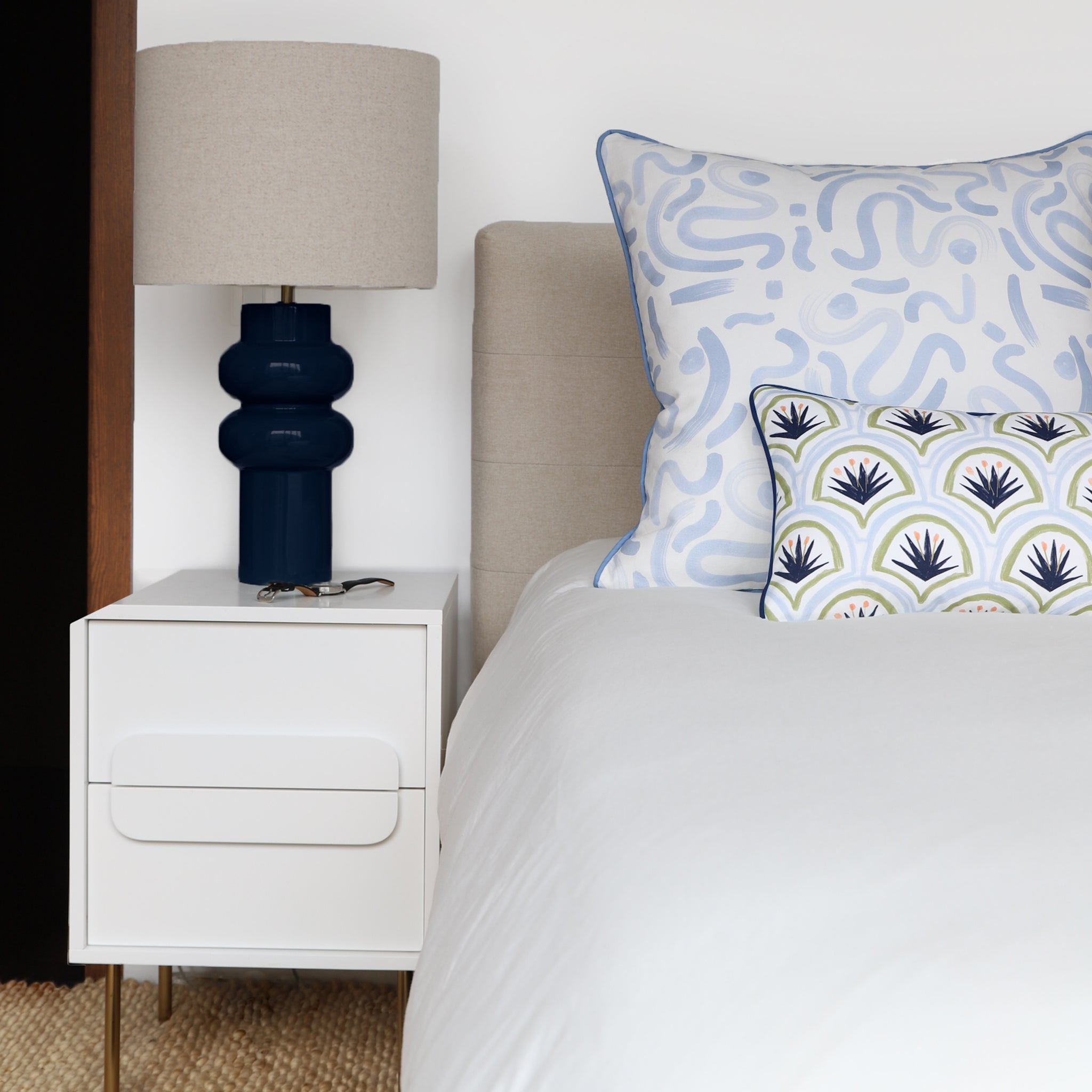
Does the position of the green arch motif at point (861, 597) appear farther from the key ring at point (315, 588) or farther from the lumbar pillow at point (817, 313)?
the key ring at point (315, 588)

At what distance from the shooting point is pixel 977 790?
537mm

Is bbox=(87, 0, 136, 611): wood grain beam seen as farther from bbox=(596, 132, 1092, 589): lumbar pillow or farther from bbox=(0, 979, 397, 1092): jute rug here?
bbox=(596, 132, 1092, 589): lumbar pillow

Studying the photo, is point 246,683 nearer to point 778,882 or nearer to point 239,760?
point 239,760

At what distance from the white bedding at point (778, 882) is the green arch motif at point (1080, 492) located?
25 cm

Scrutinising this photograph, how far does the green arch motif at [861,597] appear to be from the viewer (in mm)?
1027

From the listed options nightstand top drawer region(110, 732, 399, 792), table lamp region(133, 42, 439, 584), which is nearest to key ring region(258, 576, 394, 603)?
nightstand top drawer region(110, 732, 399, 792)

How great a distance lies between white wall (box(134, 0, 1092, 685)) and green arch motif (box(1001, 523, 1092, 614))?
0.95 metres

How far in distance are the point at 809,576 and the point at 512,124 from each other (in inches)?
41.3

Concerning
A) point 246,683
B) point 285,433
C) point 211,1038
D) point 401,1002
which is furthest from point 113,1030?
point 285,433

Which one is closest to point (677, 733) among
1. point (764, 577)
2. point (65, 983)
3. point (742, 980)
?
point (742, 980)

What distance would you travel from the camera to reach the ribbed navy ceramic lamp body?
60.8 inches

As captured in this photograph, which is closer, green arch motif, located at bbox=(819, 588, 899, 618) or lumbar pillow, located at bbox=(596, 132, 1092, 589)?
green arch motif, located at bbox=(819, 588, 899, 618)

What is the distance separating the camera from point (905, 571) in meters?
1.03

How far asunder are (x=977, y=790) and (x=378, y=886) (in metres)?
1.02
